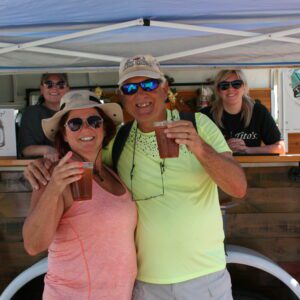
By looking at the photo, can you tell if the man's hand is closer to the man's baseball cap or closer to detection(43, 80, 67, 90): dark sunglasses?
the man's baseball cap

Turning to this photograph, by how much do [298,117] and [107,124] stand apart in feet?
10.9

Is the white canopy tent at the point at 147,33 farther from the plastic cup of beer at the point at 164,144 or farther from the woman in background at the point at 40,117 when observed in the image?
the plastic cup of beer at the point at 164,144

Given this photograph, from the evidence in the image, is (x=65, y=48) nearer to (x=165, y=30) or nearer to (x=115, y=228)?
(x=165, y=30)

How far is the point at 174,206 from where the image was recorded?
1900mm

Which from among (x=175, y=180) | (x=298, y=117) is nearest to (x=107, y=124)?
(x=175, y=180)

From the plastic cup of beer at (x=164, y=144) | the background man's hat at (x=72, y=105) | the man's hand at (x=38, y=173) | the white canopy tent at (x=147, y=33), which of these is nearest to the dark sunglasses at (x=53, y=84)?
the white canopy tent at (x=147, y=33)

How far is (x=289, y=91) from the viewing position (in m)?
4.88

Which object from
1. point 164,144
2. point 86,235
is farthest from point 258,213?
point 86,235

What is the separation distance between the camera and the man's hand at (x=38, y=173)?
5.63 ft

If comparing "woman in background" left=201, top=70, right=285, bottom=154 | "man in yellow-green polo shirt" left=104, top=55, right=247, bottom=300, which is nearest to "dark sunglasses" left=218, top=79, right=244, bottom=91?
"woman in background" left=201, top=70, right=285, bottom=154

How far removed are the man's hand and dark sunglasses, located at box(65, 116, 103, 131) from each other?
0.21 metres

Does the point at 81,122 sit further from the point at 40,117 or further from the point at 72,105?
the point at 40,117

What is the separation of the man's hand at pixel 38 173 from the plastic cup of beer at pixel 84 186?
0.12 m

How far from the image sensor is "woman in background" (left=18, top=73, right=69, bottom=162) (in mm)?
Result: 3094
